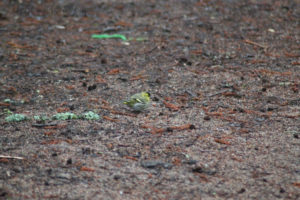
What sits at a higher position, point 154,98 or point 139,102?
point 139,102

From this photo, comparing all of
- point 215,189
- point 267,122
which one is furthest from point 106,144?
point 267,122

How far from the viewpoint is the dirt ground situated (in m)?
3.89

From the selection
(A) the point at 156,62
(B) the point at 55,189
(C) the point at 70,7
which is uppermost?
(C) the point at 70,7

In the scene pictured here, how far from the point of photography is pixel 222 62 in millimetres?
7227

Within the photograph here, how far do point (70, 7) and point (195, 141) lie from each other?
259 inches

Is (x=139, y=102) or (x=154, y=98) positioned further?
(x=154, y=98)

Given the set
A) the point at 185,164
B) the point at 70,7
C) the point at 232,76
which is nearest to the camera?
the point at 185,164

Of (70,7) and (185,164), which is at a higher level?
(70,7)

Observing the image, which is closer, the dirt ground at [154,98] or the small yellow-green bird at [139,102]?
the dirt ground at [154,98]

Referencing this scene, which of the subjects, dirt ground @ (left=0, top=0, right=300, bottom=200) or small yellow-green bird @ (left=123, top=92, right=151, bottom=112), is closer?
dirt ground @ (left=0, top=0, right=300, bottom=200)

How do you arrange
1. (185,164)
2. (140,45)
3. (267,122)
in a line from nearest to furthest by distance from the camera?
(185,164)
(267,122)
(140,45)

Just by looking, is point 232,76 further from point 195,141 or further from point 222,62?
point 195,141

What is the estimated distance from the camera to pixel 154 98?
5.92m

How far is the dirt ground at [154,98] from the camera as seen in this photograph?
3889mm
